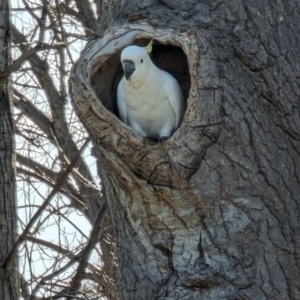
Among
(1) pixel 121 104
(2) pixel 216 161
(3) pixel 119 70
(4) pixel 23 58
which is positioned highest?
(4) pixel 23 58

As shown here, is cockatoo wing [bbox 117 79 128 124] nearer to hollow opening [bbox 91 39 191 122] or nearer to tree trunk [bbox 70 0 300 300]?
hollow opening [bbox 91 39 191 122]

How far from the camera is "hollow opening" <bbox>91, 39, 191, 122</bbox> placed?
9.55 ft

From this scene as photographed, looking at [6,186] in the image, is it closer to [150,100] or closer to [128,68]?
[150,100]

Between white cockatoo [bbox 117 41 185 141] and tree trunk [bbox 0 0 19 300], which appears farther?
tree trunk [bbox 0 0 19 300]

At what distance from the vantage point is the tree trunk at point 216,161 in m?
2.60

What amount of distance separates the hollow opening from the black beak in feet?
0.15

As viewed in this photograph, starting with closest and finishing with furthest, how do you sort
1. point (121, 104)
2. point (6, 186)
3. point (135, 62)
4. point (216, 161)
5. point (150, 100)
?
point (216, 161), point (135, 62), point (121, 104), point (150, 100), point (6, 186)

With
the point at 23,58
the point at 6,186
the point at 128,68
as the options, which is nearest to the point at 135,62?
the point at 128,68

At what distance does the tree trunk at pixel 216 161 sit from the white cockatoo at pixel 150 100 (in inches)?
14.7

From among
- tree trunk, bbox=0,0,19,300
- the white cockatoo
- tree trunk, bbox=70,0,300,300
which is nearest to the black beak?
the white cockatoo

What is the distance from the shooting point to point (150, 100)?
330 centimetres

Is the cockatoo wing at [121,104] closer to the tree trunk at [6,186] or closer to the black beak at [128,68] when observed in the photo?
the black beak at [128,68]

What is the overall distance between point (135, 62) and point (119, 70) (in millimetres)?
283

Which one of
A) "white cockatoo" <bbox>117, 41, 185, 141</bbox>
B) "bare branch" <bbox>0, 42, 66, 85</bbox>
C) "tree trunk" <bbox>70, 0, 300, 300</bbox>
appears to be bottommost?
"tree trunk" <bbox>70, 0, 300, 300</bbox>
